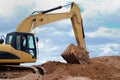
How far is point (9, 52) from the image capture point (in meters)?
23.0

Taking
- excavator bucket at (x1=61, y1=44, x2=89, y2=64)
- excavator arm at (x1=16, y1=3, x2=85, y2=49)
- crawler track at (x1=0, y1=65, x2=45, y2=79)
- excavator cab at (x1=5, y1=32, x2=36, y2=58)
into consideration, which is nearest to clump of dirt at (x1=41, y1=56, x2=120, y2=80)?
excavator bucket at (x1=61, y1=44, x2=89, y2=64)

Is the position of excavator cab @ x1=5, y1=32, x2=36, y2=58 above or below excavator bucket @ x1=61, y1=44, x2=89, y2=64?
above

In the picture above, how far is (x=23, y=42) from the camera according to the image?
23.4 meters

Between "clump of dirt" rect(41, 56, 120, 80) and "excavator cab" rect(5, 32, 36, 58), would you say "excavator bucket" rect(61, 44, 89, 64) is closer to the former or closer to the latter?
"clump of dirt" rect(41, 56, 120, 80)

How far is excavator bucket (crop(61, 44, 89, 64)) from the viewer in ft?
82.3

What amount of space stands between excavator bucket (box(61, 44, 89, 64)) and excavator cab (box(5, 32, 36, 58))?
270 cm

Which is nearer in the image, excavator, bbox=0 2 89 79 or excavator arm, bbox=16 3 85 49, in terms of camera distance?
excavator, bbox=0 2 89 79

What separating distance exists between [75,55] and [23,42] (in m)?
3.56

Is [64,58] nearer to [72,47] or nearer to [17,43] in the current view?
[72,47]

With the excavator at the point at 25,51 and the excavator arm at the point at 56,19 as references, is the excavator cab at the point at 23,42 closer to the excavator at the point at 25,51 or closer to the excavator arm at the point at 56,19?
the excavator at the point at 25,51

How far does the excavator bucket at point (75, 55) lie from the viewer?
82.3 feet

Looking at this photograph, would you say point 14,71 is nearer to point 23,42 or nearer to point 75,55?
point 23,42

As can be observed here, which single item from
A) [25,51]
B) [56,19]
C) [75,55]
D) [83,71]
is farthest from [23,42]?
[83,71]

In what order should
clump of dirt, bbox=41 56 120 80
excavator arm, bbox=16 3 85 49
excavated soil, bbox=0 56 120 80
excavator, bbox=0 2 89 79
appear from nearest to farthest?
excavated soil, bbox=0 56 120 80 < clump of dirt, bbox=41 56 120 80 < excavator, bbox=0 2 89 79 < excavator arm, bbox=16 3 85 49
